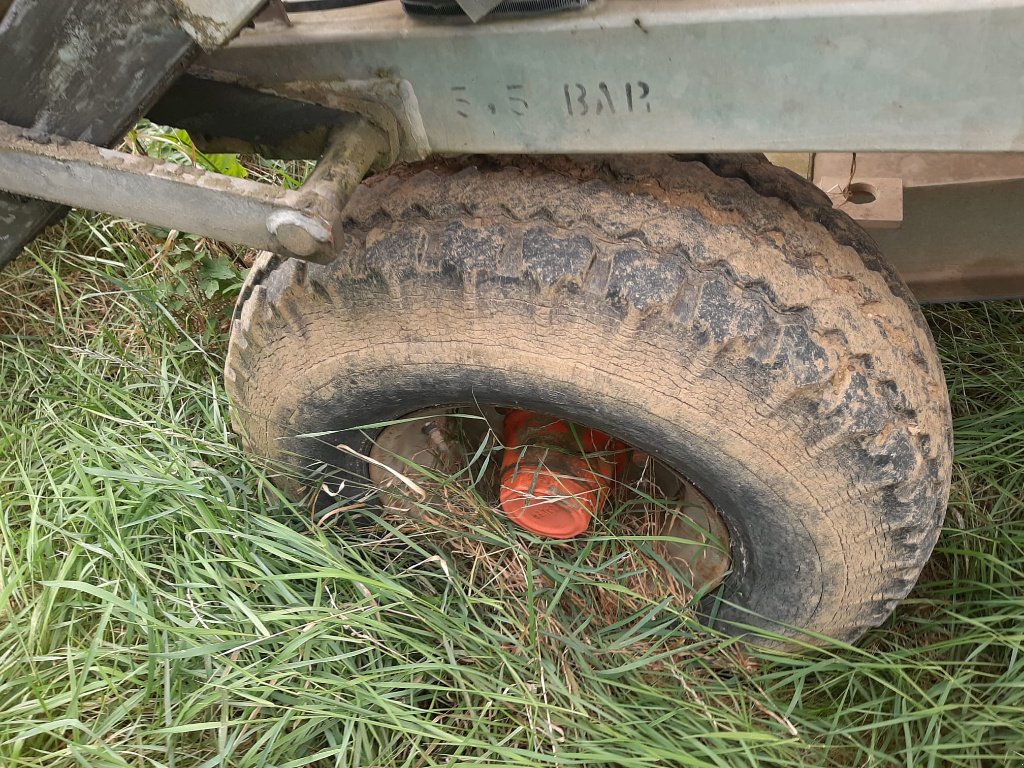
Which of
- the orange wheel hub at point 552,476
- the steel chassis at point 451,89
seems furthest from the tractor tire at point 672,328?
the orange wheel hub at point 552,476

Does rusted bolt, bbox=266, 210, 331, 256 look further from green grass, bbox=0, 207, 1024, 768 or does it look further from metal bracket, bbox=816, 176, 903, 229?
metal bracket, bbox=816, 176, 903, 229

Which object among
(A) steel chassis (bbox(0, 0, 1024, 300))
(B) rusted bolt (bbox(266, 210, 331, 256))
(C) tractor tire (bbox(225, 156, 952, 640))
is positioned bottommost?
(C) tractor tire (bbox(225, 156, 952, 640))

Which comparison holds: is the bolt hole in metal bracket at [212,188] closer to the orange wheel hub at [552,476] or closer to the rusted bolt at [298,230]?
the rusted bolt at [298,230]

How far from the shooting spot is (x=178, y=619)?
5.65 feet

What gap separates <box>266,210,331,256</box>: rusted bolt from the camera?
1.09 metres

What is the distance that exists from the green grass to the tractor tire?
0.37 m

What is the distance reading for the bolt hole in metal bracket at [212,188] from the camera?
111cm

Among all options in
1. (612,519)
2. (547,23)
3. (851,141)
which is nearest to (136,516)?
(612,519)

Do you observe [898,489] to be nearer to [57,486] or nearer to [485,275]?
[485,275]

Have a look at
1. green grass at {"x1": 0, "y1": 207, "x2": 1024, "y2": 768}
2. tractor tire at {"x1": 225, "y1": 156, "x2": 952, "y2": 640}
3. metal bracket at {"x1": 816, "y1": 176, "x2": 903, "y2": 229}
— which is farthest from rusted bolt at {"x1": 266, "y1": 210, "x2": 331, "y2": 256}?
metal bracket at {"x1": 816, "y1": 176, "x2": 903, "y2": 229}

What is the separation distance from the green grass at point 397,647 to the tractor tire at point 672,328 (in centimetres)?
37

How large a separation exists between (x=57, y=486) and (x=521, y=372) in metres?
1.30

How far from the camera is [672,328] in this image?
4.07ft

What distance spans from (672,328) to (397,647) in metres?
0.90
